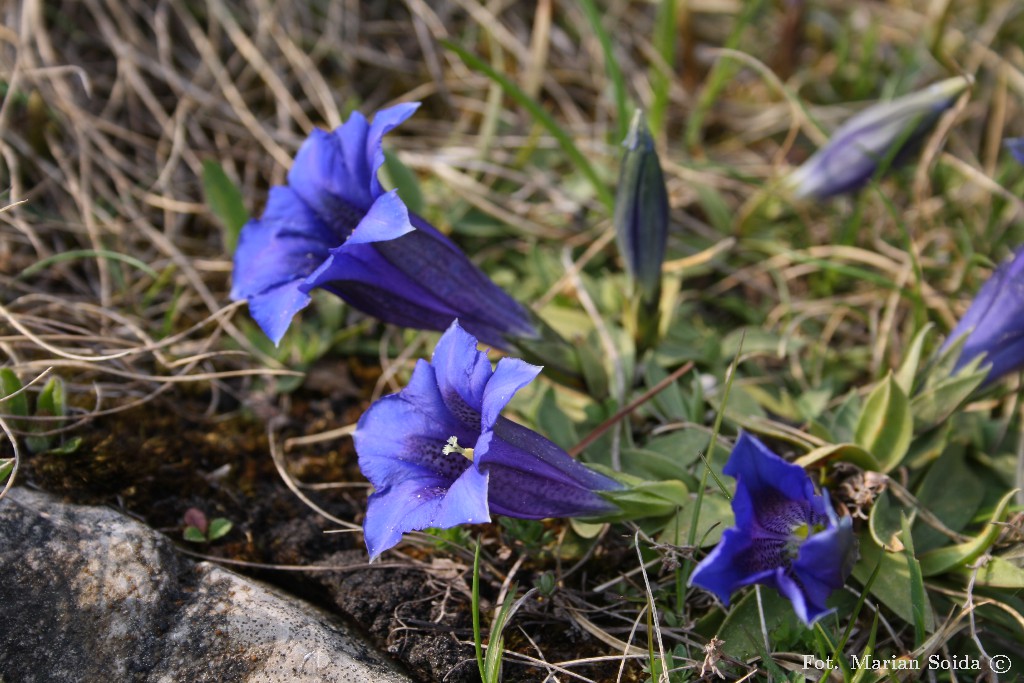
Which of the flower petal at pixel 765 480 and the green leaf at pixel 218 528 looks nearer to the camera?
the flower petal at pixel 765 480

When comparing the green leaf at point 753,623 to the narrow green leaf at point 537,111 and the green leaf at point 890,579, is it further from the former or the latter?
the narrow green leaf at point 537,111

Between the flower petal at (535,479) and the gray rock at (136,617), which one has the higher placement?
the flower petal at (535,479)

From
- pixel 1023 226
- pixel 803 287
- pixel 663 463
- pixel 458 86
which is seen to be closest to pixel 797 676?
pixel 663 463

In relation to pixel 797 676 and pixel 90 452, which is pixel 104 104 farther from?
pixel 797 676

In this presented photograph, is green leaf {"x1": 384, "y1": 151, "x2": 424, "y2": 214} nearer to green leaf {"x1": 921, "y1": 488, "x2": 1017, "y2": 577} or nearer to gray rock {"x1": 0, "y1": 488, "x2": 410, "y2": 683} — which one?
gray rock {"x1": 0, "y1": 488, "x2": 410, "y2": 683}

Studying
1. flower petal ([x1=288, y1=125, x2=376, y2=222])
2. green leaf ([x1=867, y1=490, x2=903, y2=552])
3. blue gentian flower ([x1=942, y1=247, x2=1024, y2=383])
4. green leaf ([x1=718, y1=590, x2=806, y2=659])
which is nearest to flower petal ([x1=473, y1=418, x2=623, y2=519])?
green leaf ([x1=718, y1=590, x2=806, y2=659])

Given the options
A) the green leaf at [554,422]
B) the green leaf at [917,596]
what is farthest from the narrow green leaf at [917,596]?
the green leaf at [554,422]
